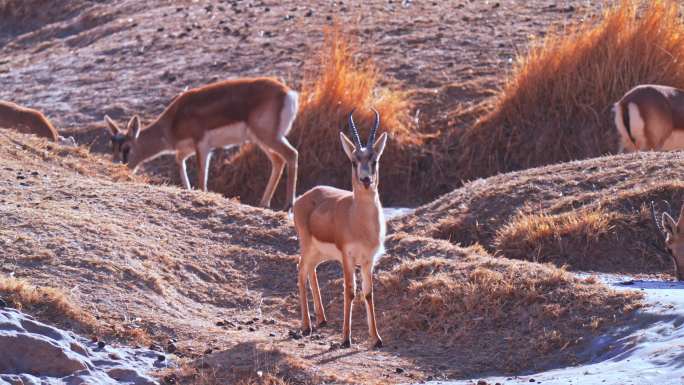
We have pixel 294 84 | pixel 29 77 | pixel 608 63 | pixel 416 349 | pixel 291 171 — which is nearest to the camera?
pixel 416 349

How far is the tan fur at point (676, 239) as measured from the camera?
32.6 feet

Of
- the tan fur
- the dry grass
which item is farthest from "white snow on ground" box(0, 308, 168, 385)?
the tan fur

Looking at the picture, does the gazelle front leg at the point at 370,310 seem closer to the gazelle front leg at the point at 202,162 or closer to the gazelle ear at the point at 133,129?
the gazelle front leg at the point at 202,162

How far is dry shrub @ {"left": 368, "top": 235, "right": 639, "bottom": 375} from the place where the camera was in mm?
8062

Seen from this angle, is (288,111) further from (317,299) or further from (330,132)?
(317,299)

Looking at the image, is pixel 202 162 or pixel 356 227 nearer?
pixel 356 227

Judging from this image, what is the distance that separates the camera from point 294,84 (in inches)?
649

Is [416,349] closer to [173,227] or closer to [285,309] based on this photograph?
[285,309]

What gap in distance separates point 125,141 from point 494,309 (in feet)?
25.3

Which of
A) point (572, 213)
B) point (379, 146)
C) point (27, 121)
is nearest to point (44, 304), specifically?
point (379, 146)

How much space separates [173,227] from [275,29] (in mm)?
8558

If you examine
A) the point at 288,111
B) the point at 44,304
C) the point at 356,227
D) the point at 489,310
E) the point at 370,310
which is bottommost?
the point at 288,111

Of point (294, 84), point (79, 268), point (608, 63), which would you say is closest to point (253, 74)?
point (294, 84)

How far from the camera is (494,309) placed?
8648 millimetres
